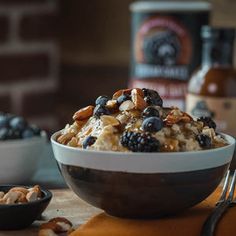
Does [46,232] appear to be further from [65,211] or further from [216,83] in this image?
[216,83]

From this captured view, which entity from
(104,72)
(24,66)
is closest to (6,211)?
(24,66)

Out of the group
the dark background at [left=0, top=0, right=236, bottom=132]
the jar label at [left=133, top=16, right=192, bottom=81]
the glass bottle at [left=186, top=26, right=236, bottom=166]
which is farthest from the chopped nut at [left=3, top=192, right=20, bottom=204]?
the dark background at [left=0, top=0, right=236, bottom=132]

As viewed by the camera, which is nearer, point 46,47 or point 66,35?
point 46,47

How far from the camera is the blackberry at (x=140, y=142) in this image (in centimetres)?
78

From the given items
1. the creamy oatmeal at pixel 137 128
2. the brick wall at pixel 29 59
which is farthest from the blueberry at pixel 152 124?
the brick wall at pixel 29 59

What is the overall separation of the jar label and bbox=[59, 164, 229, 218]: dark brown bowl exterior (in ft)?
2.35

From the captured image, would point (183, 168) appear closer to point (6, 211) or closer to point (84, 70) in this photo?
point (6, 211)

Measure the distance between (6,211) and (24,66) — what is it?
3.84ft

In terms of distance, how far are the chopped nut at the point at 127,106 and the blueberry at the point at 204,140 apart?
0.08 metres

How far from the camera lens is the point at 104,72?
2.15 meters

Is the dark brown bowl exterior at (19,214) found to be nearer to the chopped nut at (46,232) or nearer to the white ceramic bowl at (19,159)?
the chopped nut at (46,232)

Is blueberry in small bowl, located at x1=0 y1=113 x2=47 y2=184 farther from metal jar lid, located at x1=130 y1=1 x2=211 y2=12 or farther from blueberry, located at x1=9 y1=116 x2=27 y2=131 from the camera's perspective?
metal jar lid, located at x1=130 y1=1 x2=211 y2=12

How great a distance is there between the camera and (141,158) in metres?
0.78

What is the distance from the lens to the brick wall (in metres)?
1.92
